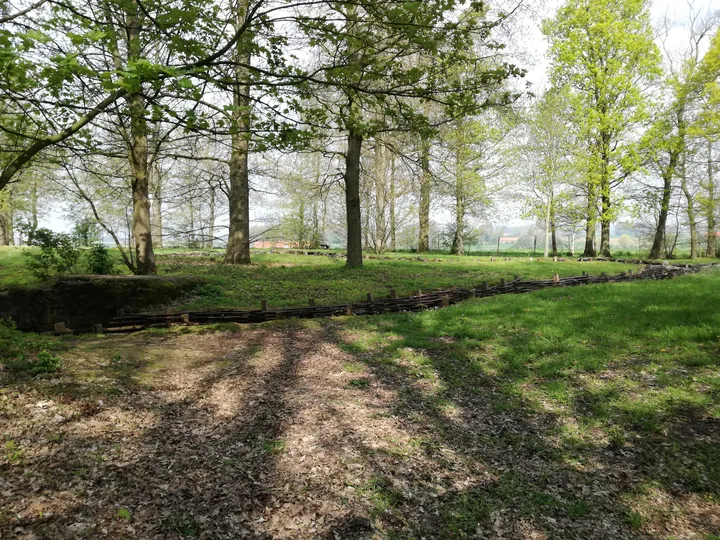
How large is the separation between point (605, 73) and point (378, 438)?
2657 centimetres

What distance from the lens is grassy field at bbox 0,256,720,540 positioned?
9.32 ft

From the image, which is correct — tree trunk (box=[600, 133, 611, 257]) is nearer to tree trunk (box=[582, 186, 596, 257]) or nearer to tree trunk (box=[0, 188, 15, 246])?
tree trunk (box=[582, 186, 596, 257])

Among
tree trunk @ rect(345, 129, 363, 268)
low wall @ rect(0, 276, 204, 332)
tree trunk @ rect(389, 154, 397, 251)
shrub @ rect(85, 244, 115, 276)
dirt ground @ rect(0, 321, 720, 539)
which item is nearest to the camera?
dirt ground @ rect(0, 321, 720, 539)

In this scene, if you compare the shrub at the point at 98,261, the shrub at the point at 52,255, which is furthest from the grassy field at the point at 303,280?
the shrub at the point at 98,261

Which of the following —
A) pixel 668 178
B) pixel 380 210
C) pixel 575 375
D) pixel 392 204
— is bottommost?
pixel 575 375

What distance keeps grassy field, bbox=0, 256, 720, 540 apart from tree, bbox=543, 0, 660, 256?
19400 mm

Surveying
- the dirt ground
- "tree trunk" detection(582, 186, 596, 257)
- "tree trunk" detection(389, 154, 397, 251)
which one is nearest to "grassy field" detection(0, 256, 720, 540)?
the dirt ground

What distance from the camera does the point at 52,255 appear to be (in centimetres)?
929

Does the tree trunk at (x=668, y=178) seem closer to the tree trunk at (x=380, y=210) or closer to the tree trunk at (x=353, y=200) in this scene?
the tree trunk at (x=380, y=210)

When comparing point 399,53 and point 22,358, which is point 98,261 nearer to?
point 22,358

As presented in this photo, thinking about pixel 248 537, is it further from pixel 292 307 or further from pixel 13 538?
pixel 292 307

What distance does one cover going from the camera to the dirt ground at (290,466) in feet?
9.12

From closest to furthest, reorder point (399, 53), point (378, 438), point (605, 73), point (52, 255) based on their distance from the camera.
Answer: point (378, 438)
point (399, 53)
point (52, 255)
point (605, 73)

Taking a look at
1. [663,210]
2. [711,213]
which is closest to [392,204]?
[663,210]
